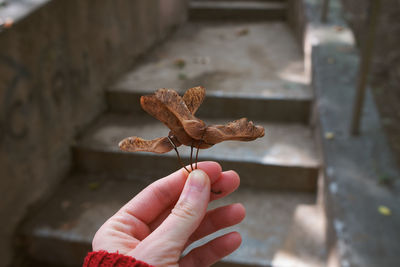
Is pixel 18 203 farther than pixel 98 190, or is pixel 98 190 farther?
pixel 98 190

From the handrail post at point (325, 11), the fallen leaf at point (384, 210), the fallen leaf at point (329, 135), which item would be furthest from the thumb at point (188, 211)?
the handrail post at point (325, 11)

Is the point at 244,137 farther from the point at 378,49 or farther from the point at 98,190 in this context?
the point at 378,49

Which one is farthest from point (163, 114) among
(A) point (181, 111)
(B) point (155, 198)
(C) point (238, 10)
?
(C) point (238, 10)

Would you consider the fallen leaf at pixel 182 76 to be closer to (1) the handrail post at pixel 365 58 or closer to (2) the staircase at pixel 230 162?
(2) the staircase at pixel 230 162

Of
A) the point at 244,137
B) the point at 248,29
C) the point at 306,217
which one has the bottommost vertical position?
the point at 306,217

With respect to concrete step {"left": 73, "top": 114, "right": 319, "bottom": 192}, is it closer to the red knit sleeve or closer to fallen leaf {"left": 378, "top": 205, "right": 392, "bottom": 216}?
fallen leaf {"left": 378, "top": 205, "right": 392, "bottom": 216}

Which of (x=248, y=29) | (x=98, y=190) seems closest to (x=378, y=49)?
(x=248, y=29)

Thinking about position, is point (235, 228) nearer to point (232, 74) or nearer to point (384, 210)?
point (384, 210)
